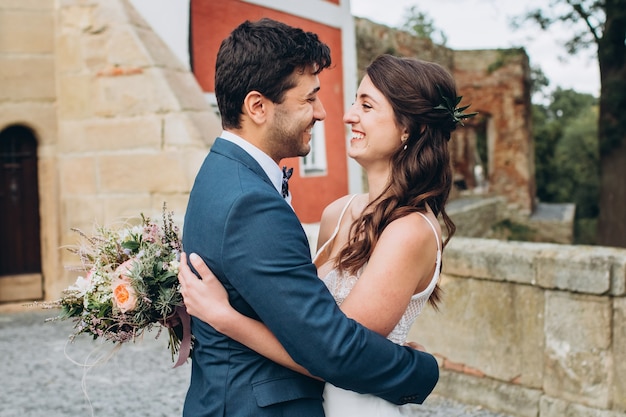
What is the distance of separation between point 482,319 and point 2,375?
3.63 metres

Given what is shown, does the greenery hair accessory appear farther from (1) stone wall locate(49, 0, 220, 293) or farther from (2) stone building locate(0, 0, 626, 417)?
(1) stone wall locate(49, 0, 220, 293)

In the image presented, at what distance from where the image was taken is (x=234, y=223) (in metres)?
1.57

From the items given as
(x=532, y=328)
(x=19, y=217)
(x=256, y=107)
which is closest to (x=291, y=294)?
(x=256, y=107)

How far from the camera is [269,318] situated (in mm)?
1557

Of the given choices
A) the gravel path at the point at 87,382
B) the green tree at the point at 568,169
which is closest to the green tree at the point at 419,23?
the green tree at the point at 568,169

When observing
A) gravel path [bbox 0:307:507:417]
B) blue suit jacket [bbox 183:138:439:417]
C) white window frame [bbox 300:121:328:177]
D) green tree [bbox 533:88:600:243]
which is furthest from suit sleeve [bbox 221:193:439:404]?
green tree [bbox 533:88:600:243]

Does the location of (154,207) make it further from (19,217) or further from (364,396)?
(364,396)

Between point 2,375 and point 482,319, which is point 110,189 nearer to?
point 2,375

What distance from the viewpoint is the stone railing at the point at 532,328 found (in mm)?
3959

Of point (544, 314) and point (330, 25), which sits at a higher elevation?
point (330, 25)

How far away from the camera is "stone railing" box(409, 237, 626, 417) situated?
3959 mm

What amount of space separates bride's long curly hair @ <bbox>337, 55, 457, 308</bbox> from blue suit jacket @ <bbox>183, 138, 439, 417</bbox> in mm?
411

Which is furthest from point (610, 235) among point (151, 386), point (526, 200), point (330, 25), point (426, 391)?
point (426, 391)

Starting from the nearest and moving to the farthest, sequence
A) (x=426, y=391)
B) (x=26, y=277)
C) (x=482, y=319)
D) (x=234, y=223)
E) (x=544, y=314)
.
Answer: (x=234, y=223), (x=426, y=391), (x=544, y=314), (x=482, y=319), (x=26, y=277)
